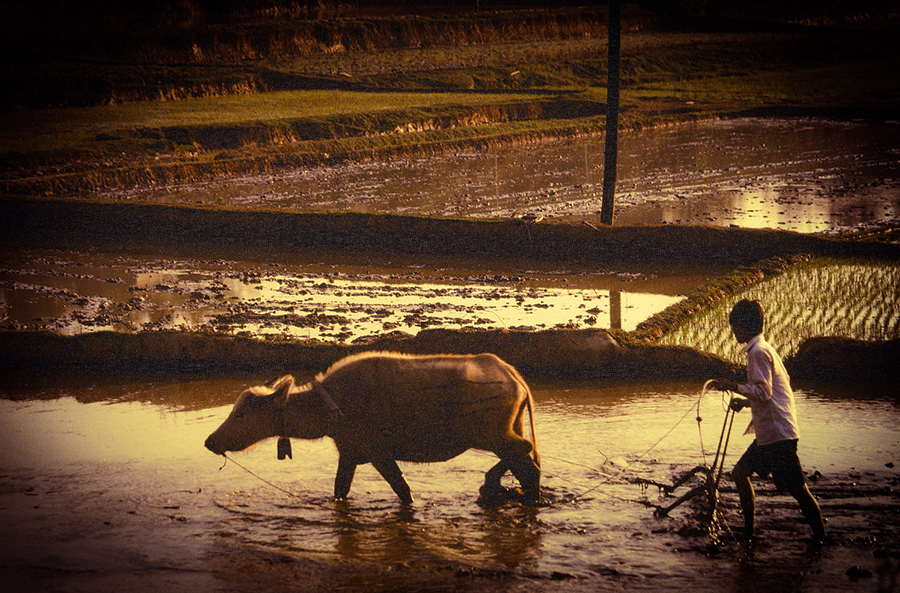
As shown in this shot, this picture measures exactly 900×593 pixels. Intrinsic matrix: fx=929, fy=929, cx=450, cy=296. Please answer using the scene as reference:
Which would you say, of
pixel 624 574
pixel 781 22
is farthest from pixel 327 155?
pixel 781 22

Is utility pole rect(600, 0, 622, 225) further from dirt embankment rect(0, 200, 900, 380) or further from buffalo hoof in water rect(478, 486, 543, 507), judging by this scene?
buffalo hoof in water rect(478, 486, 543, 507)

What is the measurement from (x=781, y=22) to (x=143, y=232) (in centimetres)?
4078

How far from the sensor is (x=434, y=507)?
5.62 m

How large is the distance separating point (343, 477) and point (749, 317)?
2.54 meters

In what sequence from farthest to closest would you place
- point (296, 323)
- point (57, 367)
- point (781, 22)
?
point (781, 22) < point (296, 323) < point (57, 367)

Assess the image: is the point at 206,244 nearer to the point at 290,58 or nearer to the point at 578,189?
the point at 578,189

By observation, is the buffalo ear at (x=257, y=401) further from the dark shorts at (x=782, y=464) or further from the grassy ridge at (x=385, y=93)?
the grassy ridge at (x=385, y=93)

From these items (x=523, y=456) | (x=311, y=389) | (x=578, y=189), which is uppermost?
(x=578, y=189)

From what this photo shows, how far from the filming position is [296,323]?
387 inches

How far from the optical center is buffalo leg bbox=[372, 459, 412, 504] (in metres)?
5.55

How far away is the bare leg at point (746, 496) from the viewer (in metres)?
4.91

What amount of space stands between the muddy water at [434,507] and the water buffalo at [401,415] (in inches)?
12.1

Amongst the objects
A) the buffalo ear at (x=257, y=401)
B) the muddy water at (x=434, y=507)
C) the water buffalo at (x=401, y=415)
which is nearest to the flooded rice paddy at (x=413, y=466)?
the muddy water at (x=434, y=507)

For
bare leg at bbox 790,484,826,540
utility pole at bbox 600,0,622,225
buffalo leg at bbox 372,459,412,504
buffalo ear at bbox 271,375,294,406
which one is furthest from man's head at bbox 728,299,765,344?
utility pole at bbox 600,0,622,225
